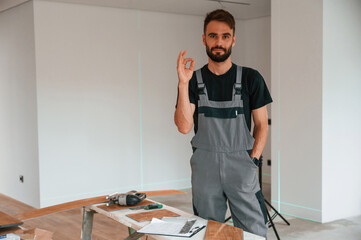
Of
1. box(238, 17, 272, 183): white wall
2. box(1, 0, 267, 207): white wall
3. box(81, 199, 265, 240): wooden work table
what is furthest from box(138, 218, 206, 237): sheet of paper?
box(238, 17, 272, 183): white wall

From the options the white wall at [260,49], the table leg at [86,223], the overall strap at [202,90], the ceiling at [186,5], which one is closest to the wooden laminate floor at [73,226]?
the table leg at [86,223]

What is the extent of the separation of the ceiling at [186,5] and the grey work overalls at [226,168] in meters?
3.45

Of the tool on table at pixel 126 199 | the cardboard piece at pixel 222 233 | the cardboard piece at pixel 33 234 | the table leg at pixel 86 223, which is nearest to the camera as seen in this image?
the cardboard piece at pixel 222 233

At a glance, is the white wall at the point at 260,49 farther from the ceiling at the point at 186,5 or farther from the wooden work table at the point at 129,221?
the wooden work table at the point at 129,221

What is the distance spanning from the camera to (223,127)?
199 centimetres

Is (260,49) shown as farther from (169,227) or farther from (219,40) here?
(169,227)

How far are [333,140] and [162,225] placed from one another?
2.86m

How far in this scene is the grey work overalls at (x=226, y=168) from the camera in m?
1.94

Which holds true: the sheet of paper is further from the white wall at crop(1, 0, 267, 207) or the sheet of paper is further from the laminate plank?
the white wall at crop(1, 0, 267, 207)

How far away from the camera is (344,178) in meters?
4.32

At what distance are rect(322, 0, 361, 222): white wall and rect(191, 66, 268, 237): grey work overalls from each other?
7.86 feet

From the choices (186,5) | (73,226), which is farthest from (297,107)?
(73,226)

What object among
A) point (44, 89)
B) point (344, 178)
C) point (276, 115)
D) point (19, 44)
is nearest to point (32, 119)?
point (44, 89)

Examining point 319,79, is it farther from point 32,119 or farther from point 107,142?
point 32,119
